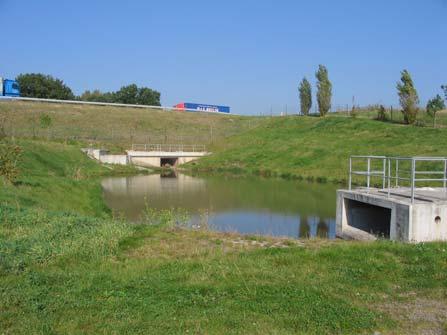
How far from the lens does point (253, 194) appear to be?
28.3 meters

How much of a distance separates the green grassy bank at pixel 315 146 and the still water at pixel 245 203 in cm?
755

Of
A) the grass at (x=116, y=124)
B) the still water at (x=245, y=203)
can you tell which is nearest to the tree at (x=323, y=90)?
the grass at (x=116, y=124)

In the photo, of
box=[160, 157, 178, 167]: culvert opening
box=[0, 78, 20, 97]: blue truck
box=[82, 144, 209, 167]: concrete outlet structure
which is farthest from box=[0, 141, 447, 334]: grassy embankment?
box=[0, 78, 20, 97]: blue truck

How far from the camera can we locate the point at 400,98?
159ft

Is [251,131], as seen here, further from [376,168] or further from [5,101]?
[5,101]

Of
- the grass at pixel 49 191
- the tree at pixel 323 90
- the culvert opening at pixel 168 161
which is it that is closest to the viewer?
the grass at pixel 49 191

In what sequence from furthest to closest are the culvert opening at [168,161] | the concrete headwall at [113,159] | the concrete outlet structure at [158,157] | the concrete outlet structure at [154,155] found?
the culvert opening at [168,161]
the concrete outlet structure at [158,157]
the concrete outlet structure at [154,155]
the concrete headwall at [113,159]

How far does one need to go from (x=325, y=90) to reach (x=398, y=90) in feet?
50.2

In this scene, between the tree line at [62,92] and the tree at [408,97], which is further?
the tree line at [62,92]

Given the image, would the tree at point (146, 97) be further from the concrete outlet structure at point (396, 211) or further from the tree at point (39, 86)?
the concrete outlet structure at point (396, 211)

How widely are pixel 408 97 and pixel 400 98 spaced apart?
946 mm

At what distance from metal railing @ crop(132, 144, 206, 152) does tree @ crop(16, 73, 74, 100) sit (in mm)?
44658

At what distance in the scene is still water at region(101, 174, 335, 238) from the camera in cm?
1706

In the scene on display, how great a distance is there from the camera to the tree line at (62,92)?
3506 inches
